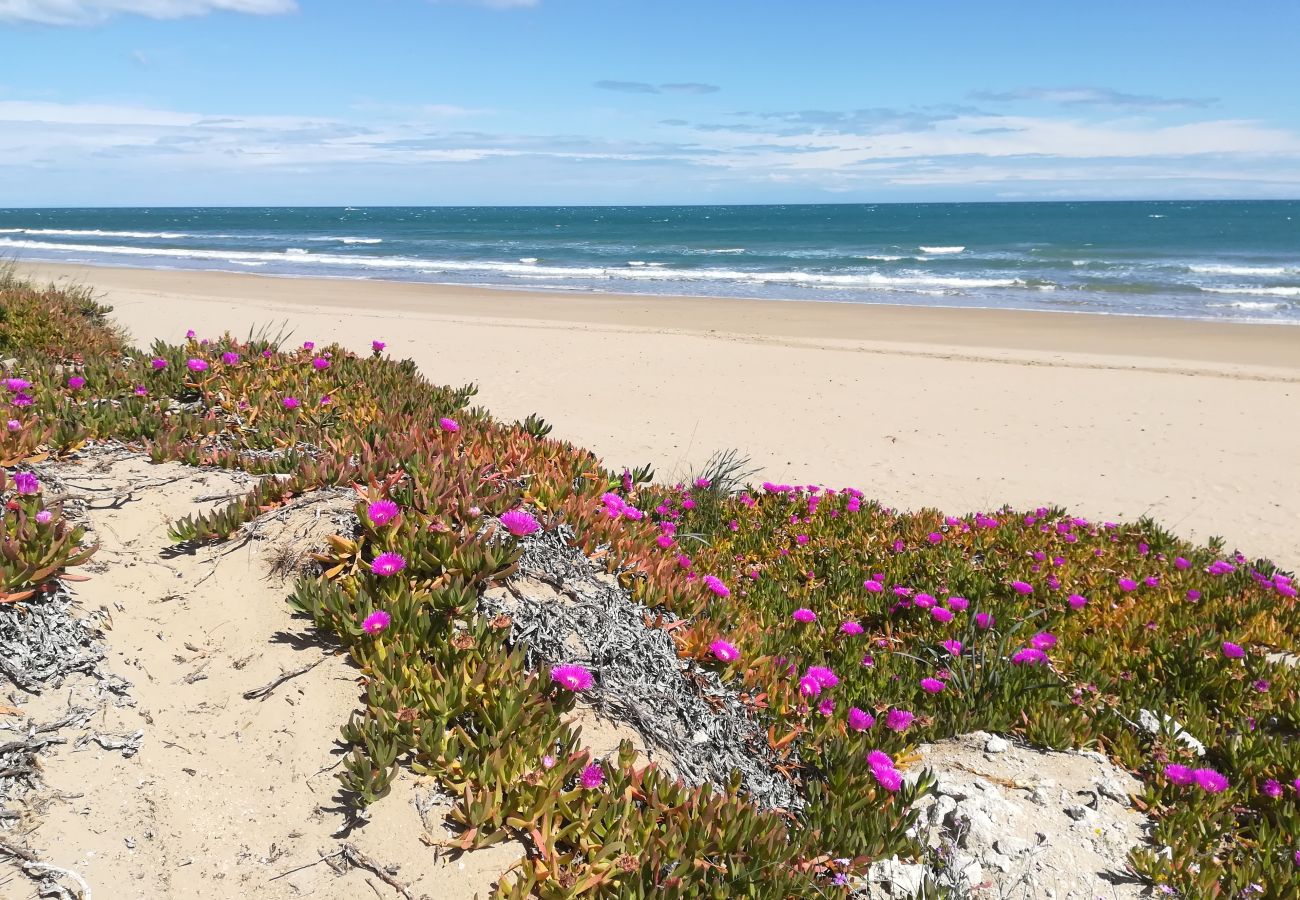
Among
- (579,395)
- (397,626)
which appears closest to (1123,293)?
(579,395)

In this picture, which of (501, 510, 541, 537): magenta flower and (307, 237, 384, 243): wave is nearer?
(501, 510, 541, 537): magenta flower

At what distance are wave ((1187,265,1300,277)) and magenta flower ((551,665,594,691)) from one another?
139 feet

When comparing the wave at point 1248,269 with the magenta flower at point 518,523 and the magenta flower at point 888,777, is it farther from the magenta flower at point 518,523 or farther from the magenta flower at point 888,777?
the magenta flower at point 518,523

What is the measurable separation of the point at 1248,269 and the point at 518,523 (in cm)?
4523

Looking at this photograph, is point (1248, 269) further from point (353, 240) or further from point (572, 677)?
point (353, 240)

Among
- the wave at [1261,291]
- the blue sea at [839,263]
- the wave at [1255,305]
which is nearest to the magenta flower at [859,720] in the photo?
the blue sea at [839,263]

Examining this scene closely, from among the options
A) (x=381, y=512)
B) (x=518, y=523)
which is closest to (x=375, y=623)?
(x=381, y=512)

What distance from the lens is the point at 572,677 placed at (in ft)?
9.01

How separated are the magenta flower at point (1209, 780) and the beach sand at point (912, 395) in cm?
501

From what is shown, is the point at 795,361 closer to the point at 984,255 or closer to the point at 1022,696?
the point at 1022,696

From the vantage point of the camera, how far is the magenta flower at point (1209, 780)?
10.3ft

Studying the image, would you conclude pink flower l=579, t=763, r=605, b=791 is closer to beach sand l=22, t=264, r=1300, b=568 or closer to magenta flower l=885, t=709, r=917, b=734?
magenta flower l=885, t=709, r=917, b=734

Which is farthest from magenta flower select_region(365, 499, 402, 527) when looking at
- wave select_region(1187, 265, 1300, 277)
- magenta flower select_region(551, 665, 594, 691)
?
wave select_region(1187, 265, 1300, 277)

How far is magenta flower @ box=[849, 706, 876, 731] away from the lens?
10.4 feet
